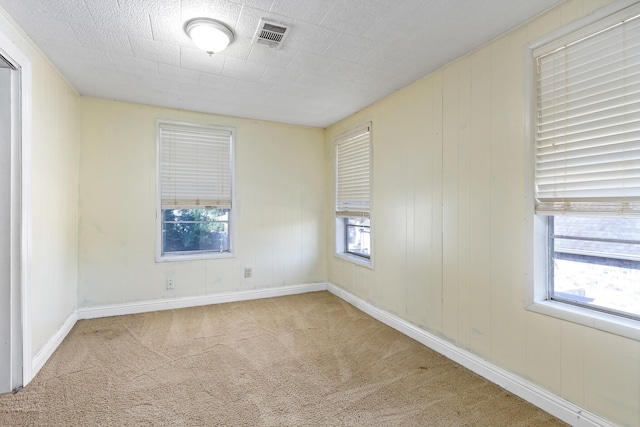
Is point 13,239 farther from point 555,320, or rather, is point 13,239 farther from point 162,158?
point 555,320

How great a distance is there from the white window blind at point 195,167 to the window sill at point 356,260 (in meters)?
1.65

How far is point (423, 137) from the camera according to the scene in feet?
9.25

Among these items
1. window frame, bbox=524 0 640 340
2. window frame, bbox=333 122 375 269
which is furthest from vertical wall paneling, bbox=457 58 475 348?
window frame, bbox=333 122 375 269

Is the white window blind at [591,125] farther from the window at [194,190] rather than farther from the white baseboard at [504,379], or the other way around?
the window at [194,190]

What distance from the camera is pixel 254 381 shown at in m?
2.22

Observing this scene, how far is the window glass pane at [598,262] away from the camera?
166 cm

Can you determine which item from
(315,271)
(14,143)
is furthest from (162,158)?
(315,271)

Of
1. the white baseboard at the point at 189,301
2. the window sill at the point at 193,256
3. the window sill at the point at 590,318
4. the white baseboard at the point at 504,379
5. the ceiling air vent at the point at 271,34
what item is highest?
the ceiling air vent at the point at 271,34

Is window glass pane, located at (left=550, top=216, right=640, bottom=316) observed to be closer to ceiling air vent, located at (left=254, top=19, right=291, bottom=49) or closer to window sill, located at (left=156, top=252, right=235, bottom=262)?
ceiling air vent, located at (left=254, top=19, right=291, bottom=49)

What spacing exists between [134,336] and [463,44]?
3746mm

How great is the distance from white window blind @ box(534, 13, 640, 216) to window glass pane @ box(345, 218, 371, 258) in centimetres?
204

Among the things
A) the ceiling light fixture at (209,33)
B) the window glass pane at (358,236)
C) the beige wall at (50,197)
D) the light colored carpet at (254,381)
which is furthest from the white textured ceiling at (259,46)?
the light colored carpet at (254,381)

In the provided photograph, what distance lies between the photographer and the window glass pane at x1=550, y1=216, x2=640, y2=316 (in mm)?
1663

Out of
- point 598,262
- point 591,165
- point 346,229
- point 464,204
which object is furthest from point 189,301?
point 591,165
